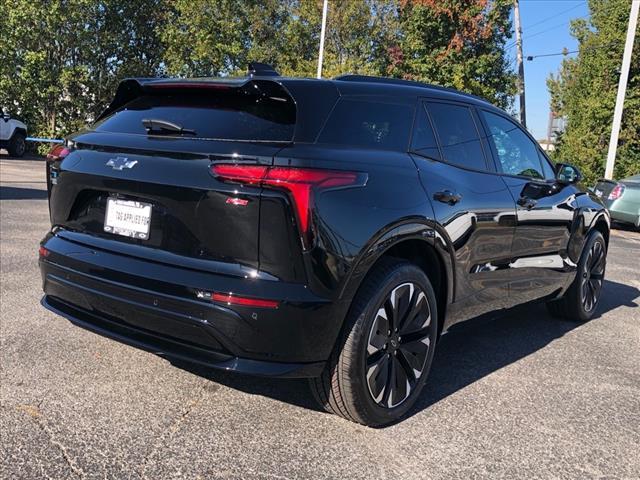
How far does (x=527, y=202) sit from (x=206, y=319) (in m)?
2.54

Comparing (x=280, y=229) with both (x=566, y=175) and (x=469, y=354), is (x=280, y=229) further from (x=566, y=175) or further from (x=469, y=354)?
(x=566, y=175)

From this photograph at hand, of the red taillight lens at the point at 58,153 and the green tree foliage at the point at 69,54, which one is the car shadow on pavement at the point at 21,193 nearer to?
the red taillight lens at the point at 58,153

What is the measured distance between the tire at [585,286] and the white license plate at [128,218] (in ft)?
12.4

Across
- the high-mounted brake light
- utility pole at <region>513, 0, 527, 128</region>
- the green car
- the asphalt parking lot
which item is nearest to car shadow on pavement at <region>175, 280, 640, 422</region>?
the asphalt parking lot

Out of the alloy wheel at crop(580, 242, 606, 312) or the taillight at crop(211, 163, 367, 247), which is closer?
the taillight at crop(211, 163, 367, 247)

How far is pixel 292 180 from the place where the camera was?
252 centimetres

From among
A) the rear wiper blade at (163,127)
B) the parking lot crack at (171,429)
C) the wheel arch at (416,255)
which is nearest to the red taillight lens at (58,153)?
the rear wiper blade at (163,127)

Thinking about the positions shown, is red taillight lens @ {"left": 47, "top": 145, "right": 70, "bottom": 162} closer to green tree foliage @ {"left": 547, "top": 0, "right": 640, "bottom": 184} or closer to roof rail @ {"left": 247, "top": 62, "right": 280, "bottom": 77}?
roof rail @ {"left": 247, "top": 62, "right": 280, "bottom": 77}

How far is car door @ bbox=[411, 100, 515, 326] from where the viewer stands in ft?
10.9

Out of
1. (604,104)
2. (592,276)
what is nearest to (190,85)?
(592,276)

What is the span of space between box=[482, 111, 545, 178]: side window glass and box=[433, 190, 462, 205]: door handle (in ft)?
2.76

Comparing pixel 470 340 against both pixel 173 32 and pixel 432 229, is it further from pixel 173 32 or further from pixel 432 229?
pixel 173 32

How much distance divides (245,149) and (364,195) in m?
0.57

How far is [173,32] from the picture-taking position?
80.8 feet
